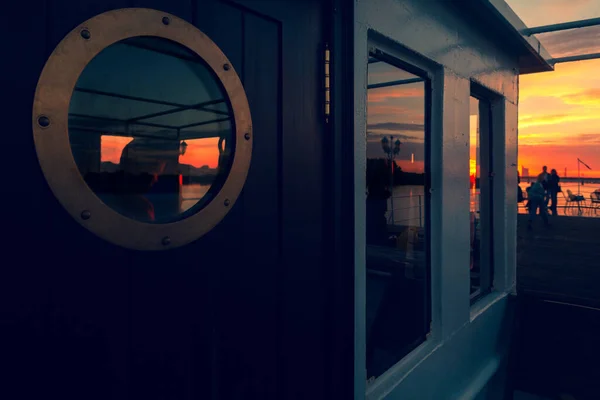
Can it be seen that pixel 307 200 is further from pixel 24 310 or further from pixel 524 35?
pixel 524 35

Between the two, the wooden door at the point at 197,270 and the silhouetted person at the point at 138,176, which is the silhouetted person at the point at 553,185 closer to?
the wooden door at the point at 197,270

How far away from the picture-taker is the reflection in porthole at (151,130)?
98 centimetres

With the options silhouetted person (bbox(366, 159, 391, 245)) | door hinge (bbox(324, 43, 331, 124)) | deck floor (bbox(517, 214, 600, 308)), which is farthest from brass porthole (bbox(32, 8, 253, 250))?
deck floor (bbox(517, 214, 600, 308))

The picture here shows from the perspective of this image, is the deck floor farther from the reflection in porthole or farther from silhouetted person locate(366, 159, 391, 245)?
the reflection in porthole

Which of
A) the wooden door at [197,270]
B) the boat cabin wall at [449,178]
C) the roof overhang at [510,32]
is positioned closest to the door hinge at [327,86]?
the wooden door at [197,270]

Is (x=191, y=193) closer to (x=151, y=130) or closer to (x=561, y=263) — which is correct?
(x=151, y=130)

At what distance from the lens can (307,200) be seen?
5.04 feet

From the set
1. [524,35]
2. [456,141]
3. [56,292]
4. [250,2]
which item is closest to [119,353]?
[56,292]

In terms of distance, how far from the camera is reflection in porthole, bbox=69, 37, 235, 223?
3.20 feet

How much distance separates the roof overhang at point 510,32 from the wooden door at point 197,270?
1.71m

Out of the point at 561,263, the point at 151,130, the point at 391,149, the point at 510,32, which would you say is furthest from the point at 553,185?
the point at 151,130

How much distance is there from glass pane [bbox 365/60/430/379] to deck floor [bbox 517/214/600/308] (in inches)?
42.4

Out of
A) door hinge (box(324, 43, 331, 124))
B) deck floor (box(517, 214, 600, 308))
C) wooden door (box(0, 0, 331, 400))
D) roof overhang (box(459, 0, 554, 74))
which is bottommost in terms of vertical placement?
deck floor (box(517, 214, 600, 308))

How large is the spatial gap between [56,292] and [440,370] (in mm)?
2248
